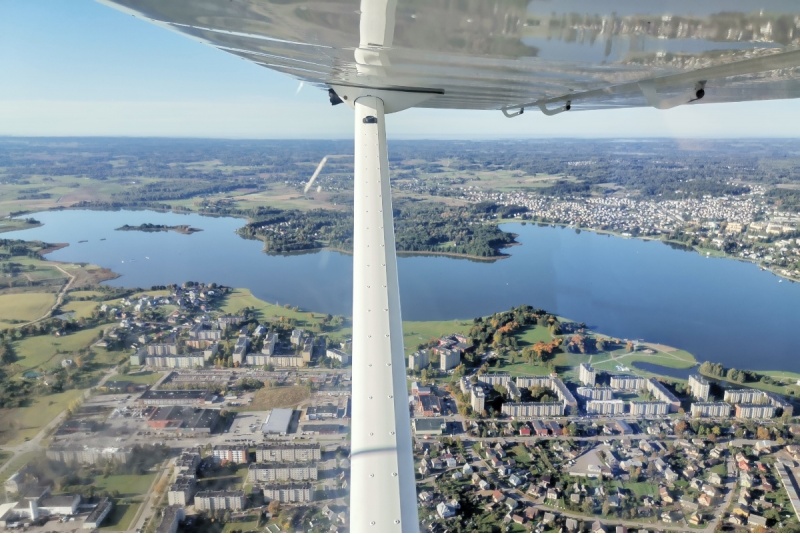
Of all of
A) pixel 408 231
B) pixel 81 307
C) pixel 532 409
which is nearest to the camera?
pixel 532 409

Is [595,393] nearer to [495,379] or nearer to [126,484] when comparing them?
[495,379]

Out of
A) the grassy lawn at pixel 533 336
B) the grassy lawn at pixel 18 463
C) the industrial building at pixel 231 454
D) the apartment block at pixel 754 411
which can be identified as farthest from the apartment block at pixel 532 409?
the grassy lawn at pixel 18 463

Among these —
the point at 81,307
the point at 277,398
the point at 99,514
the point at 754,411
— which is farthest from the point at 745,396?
the point at 81,307

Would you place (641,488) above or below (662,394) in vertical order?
below

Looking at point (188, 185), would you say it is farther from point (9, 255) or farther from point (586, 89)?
point (586, 89)

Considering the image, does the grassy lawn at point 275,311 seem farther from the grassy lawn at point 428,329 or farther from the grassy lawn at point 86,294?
the grassy lawn at point 86,294

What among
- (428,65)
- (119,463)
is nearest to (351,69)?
(428,65)
